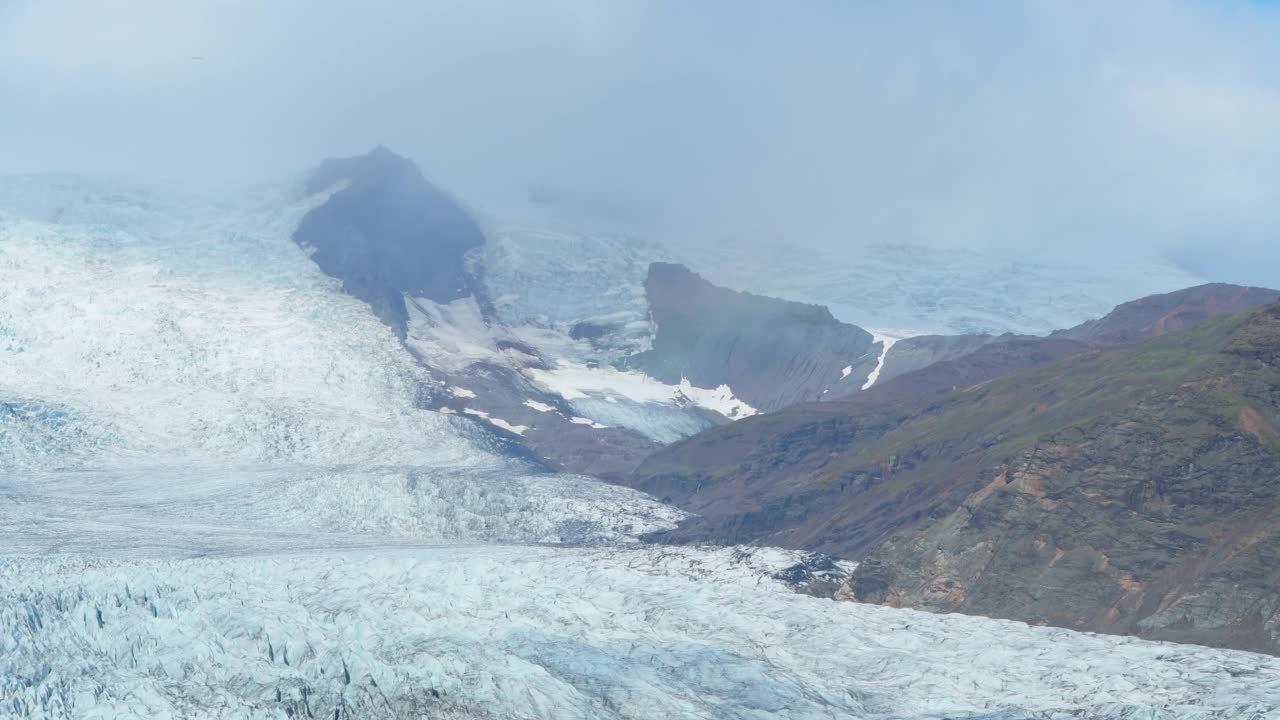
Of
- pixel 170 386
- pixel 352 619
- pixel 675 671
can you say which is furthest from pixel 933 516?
pixel 170 386

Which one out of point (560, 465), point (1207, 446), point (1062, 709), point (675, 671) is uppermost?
point (1207, 446)

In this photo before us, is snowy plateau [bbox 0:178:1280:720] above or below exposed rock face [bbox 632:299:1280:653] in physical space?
below

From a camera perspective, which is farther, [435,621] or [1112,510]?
[1112,510]

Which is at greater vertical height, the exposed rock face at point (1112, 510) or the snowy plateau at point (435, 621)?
the exposed rock face at point (1112, 510)

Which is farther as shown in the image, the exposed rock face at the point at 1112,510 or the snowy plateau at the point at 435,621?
the exposed rock face at the point at 1112,510

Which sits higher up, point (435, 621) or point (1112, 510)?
point (1112, 510)

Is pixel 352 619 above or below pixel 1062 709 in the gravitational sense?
below

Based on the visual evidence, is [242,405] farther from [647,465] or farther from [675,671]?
[675,671]

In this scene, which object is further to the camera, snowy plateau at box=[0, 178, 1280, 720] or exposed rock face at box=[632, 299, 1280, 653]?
exposed rock face at box=[632, 299, 1280, 653]
